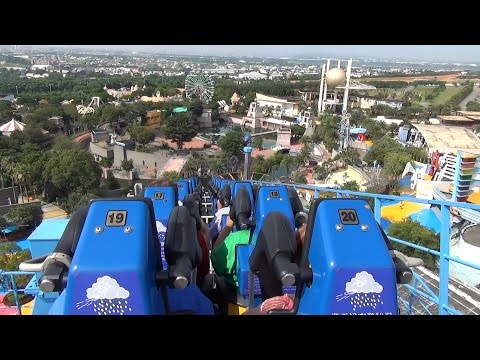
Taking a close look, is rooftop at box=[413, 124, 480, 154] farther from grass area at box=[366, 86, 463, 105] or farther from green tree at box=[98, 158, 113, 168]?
grass area at box=[366, 86, 463, 105]

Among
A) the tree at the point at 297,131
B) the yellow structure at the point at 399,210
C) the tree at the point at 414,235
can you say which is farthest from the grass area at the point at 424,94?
the tree at the point at 414,235

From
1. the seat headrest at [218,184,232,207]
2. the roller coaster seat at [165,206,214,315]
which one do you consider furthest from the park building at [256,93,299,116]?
the roller coaster seat at [165,206,214,315]

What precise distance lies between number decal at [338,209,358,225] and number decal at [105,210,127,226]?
0.70 meters

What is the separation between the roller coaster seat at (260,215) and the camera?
209 centimetres

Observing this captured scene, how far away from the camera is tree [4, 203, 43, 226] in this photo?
21.2m

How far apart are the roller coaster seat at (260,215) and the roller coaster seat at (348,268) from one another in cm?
50

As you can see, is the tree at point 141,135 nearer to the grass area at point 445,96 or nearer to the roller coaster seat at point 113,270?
the roller coaster seat at point 113,270

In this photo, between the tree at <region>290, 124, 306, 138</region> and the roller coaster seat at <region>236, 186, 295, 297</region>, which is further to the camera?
the tree at <region>290, 124, 306, 138</region>

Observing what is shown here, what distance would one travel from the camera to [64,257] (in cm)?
131

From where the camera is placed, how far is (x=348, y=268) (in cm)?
123

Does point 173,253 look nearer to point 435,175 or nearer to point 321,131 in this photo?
point 435,175

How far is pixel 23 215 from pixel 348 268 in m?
23.1

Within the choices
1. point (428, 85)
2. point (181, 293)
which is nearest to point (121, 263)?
point (181, 293)
